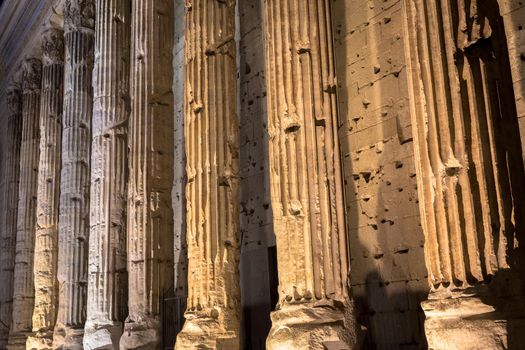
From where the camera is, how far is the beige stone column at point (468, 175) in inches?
189

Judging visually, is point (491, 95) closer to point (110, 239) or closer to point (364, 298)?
point (364, 298)

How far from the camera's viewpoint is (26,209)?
15.9m

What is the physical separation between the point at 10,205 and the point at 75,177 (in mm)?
5579

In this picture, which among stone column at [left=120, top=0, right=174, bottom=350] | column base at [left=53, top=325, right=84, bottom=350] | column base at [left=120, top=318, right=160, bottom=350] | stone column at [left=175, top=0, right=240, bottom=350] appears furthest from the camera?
column base at [left=53, top=325, right=84, bottom=350]

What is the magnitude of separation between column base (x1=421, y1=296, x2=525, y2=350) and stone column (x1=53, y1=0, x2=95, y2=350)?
8228mm

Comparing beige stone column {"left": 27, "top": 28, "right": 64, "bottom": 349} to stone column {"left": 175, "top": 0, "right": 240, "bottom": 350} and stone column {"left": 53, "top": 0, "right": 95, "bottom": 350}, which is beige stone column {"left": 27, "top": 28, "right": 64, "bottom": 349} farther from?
stone column {"left": 175, "top": 0, "right": 240, "bottom": 350}

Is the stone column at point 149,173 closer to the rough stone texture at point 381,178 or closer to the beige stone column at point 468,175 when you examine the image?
the rough stone texture at point 381,178

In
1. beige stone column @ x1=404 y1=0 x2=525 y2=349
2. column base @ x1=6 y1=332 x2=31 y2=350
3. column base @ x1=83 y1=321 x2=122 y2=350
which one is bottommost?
column base @ x1=6 y1=332 x2=31 y2=350

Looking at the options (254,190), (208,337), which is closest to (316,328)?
(208,337)

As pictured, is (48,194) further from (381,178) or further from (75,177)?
(381,178)

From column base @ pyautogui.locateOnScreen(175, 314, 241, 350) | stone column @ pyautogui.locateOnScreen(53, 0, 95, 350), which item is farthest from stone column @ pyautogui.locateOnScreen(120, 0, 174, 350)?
stone column @ pyautogui.locateOnScreen(53, 0, 95, 350)

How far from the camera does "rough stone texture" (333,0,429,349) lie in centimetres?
798

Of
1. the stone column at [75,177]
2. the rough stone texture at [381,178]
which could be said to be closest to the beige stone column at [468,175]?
the rough stone texture at [381,178]

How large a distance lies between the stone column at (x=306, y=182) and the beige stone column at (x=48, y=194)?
25.7 feet
